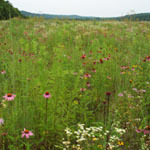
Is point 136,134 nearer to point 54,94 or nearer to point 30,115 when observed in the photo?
point 54,94

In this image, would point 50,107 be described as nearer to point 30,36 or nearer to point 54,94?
point 54,94

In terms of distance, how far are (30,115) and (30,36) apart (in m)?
4.86

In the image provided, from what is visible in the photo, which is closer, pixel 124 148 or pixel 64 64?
pixel 124 148

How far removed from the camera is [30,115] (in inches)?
73.6

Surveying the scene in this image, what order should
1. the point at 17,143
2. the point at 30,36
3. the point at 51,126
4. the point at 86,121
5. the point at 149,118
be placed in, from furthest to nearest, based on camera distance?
the point at 30,36
the point at 149,118
the point at 86,121
the point at 51,126
the point at 17,143

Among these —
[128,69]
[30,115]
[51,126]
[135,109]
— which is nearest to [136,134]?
[135,109]

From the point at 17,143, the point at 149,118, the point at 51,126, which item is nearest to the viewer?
the point at 17,143

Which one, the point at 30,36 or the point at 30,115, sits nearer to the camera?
the point at 30,115

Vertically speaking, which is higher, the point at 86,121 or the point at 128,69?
the point at 128,69

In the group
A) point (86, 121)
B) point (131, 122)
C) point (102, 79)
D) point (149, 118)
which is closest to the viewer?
point (131, 122)

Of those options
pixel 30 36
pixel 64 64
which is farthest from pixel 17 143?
pixel 30 36

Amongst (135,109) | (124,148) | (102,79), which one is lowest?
(124,148)

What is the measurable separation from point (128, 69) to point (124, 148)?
152cm

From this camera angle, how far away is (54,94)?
193cm
